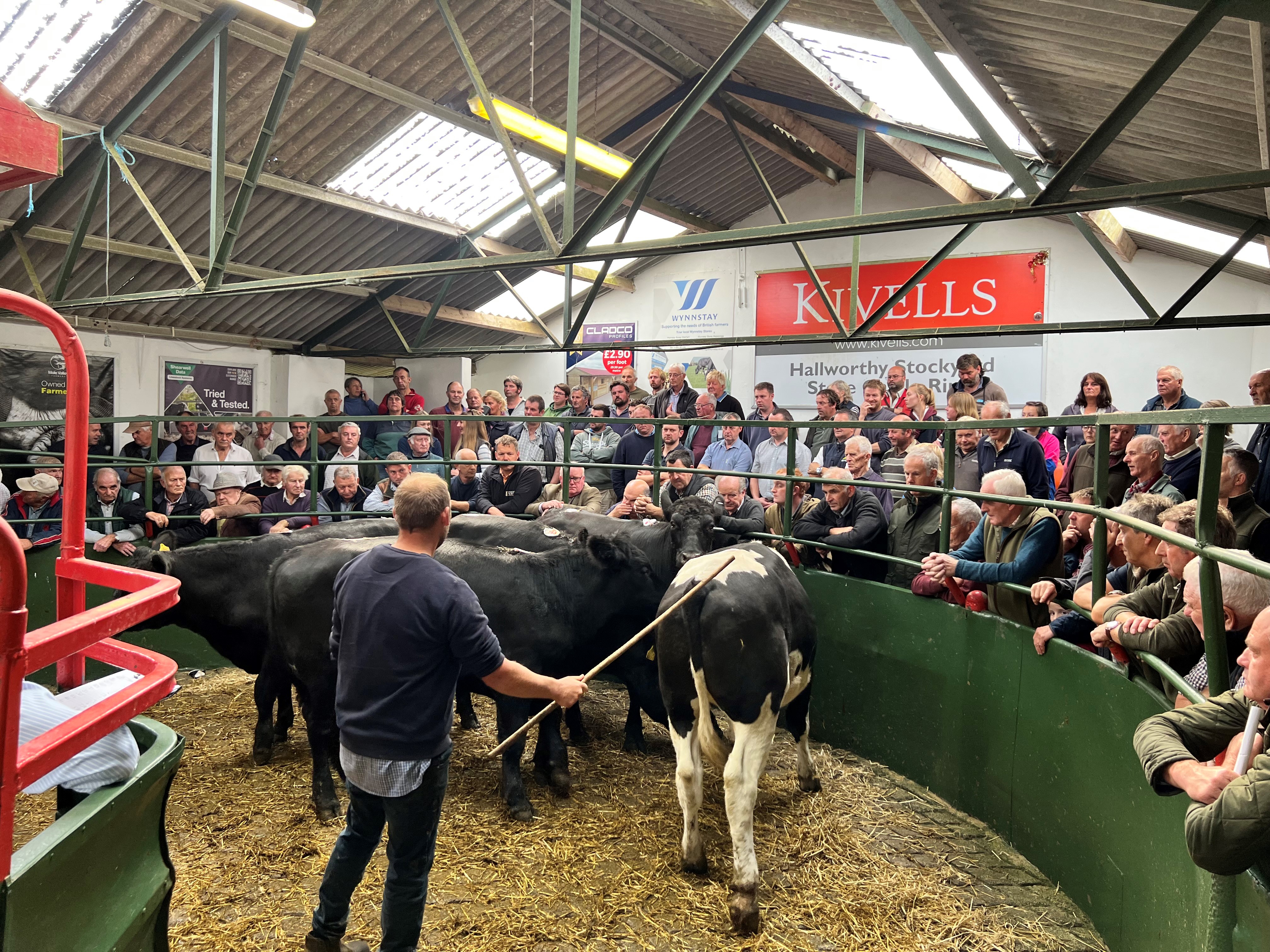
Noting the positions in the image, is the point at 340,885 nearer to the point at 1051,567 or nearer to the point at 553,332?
the point at 1051,567

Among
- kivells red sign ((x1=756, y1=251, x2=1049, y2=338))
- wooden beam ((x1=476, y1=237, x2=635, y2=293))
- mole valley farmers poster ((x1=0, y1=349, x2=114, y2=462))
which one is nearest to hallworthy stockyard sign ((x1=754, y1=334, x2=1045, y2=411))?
kivells red sign ((x1=756, y1=251, x2=1049, y2=338))

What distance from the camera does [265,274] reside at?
1117 cm

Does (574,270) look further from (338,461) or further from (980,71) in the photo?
(980,71)

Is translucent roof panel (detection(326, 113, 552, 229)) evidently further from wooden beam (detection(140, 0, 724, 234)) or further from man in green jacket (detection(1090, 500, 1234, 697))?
man in green jacket (detection(1090, 500, 1234, 697))

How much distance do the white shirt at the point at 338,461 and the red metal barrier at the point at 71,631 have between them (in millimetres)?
4950

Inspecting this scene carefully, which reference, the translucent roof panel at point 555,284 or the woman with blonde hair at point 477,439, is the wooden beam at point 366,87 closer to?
the translucent roof panel at point 555,284

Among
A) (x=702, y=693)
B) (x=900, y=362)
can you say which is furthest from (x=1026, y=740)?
(x=900, y=362)

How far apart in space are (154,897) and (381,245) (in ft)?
35.7

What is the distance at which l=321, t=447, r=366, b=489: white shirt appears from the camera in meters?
7.15

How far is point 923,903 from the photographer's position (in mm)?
3600

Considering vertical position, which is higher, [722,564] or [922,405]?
[922,405]

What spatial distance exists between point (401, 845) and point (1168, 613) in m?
2.64

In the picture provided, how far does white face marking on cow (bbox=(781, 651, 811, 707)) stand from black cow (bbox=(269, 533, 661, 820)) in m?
0.95

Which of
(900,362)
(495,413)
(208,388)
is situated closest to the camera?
(495,413)
